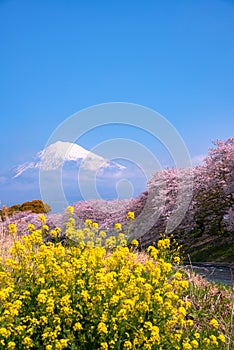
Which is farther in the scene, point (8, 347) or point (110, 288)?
point (110, 288)

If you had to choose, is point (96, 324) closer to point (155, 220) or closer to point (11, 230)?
point (11, 230)

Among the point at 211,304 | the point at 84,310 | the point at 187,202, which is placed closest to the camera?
the point at 84,310

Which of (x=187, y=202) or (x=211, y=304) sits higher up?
(x=187, y=202)

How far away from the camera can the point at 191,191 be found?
931 inches

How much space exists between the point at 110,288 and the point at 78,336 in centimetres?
57

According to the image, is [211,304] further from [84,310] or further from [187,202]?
[187,202]

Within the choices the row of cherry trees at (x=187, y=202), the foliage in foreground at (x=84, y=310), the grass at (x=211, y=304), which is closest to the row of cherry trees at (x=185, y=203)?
the row of cherry trees at (x=187, y=202)

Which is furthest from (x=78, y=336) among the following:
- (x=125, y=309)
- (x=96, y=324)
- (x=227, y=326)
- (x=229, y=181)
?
(x=229, y=181)

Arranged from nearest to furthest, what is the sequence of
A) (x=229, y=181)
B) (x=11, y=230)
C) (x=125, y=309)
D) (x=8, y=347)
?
1. (x=8, y=347)
2. (x=125, y=309)
3. (x=11, y=230)
4. (x=229, y=181)

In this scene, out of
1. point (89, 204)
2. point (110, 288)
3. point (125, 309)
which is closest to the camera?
point (125, 309)

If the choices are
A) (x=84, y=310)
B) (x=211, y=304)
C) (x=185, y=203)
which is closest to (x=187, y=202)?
(x=185, y=203)

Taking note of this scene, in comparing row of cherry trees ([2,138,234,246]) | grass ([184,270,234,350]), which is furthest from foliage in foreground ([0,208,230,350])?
row of cherry trees ([2,138,234,246])

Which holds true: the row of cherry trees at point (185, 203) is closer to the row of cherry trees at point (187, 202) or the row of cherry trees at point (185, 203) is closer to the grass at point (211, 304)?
the row of cherry trees at point (187, 202)

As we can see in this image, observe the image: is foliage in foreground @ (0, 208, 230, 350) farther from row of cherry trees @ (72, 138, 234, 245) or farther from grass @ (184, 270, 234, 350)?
row of cherry trees @ (72, 138, 234, 245)
